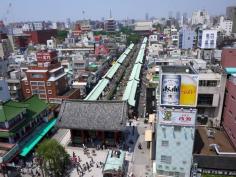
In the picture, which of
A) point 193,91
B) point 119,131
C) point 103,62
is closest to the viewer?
point 193,91

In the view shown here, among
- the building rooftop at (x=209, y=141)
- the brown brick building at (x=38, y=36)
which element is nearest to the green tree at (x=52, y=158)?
the building rooftop at (x=209, y=141)

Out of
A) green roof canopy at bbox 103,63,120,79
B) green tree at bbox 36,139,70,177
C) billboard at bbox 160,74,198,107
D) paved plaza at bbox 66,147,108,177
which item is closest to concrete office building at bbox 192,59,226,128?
billboard at bbox 160,74,198,107

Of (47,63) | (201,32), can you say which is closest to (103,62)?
(47,63)

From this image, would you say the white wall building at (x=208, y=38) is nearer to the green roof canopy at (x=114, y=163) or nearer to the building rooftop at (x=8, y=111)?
the green roof canopy at (x=114, y=163)

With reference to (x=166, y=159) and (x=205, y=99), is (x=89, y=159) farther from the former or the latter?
(x=205, y=99)

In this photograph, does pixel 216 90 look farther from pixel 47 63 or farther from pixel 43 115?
pixel 47 63
